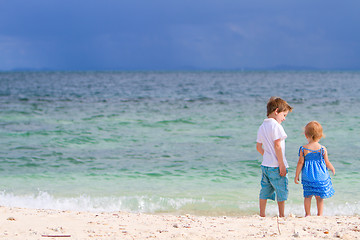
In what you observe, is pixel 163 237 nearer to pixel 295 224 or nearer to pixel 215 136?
pixel 295 224

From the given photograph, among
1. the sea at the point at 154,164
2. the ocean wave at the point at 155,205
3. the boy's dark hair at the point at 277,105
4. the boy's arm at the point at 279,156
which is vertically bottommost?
the ocean wave at the point at 155,205

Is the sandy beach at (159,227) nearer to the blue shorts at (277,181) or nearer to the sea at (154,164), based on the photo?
the blue shorts at (277,181)

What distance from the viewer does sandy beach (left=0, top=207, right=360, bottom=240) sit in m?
3.79

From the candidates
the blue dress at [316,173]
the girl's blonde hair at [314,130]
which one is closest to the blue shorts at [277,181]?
the blue dress at [316,173]

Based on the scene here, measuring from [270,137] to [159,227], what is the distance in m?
1.59

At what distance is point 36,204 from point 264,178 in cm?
344

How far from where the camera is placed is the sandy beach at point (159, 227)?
12.4ft

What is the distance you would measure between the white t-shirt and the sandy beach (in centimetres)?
65

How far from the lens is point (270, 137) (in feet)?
14.9

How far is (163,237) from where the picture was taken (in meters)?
3.78

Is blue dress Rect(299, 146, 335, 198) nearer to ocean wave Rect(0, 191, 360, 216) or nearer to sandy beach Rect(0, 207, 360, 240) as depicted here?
sandy beach Rect(0, 207, 360, 240)

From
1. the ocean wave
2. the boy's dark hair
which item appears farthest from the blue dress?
the ocean wave

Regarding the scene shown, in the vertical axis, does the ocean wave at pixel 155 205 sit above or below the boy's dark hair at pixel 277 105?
below

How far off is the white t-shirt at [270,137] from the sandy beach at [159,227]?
0.65m
